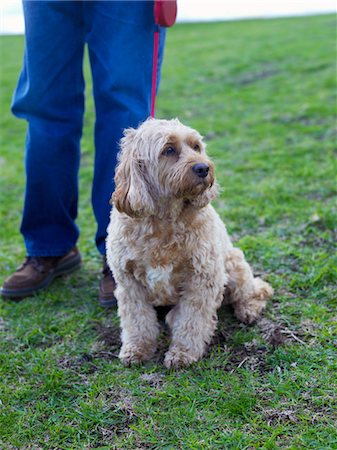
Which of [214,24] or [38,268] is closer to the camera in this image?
[38,268]

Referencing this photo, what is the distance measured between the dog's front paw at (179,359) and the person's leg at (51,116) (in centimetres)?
138

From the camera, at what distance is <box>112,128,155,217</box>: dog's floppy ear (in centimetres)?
285

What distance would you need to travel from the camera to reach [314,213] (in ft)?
14.9

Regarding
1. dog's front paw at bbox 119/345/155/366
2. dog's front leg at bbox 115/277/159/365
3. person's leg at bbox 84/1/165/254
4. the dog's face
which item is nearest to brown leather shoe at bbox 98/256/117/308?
dog's front leg at bbox 115/277/159/365

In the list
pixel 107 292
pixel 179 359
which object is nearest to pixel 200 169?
pixel 179 359

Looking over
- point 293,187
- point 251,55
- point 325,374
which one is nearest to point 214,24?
point 251,55

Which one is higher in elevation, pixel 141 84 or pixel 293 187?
pixel 141 84

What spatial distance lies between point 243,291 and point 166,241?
2.21 ft

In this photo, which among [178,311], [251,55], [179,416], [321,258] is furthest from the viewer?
[251,55]

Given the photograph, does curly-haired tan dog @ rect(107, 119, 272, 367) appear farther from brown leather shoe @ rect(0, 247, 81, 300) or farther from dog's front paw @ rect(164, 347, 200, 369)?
brown leather shoe @ rect(0, 247, 81, 300)

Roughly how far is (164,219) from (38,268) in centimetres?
135

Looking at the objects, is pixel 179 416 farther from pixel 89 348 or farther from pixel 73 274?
pixel 73 274

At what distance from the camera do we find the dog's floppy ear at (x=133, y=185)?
9.35 feet

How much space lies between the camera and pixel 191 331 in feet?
10.0
